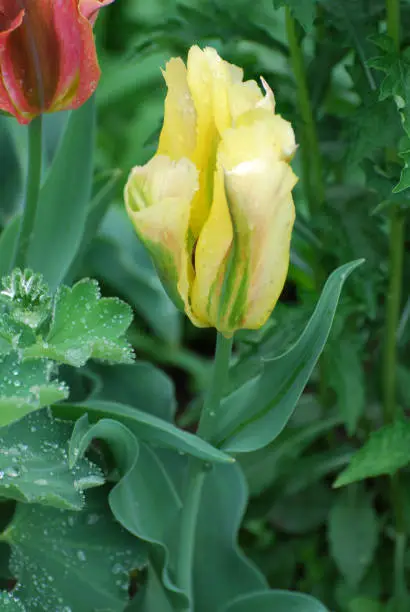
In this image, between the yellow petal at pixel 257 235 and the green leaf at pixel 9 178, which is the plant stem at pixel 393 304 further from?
the green leaf at pixel 9 178

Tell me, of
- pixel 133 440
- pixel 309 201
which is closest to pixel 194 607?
pixel 133 440

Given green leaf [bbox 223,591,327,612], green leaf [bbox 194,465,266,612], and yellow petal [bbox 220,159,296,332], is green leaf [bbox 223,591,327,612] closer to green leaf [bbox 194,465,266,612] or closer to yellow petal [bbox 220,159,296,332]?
green leaf [bbox 194,465,266,612]

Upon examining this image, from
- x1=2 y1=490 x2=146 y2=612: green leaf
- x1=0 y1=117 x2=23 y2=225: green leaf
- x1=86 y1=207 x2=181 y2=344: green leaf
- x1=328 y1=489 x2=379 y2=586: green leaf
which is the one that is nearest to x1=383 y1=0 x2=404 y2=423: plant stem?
x1=328 y1=489 x2=379 y2=586: green leaf

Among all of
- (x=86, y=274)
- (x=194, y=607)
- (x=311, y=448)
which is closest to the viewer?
(x=194, y=607)

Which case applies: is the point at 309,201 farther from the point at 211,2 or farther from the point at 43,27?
the point at 43,27

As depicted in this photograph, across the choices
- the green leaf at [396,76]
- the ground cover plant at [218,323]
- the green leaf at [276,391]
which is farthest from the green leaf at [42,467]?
the green leaf at [396,76]

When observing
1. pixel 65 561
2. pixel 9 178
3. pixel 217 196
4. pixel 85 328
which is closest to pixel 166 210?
pixel 217 196

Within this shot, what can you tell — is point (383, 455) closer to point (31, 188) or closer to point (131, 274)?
point (31, 188)
